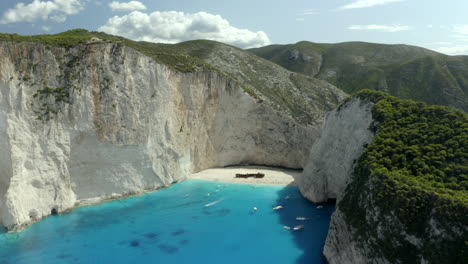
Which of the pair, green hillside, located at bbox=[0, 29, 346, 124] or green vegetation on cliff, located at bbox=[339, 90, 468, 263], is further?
green hillside, located at bbox=[0, 29, 346, 124]

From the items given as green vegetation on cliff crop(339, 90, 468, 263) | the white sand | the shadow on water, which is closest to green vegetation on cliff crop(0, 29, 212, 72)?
the white sand

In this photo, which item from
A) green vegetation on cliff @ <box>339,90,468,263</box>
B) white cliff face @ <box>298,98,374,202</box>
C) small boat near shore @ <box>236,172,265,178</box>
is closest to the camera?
green vegetation on cliff @ <box>339,90,468,263</box>

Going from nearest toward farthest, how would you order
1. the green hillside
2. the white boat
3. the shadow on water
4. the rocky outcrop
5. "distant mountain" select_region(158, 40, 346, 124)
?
1. the shadow on water
2. the rocky outcrop
3. the white boat
4. the green hillside
5. "distant mountain" select_region(158, 40, 346, 124)

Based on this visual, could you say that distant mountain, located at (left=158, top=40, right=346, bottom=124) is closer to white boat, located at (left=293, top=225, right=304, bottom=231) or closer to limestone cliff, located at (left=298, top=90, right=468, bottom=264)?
limestone cliff, located at (left=298, top=90, right=468, bottom=264)

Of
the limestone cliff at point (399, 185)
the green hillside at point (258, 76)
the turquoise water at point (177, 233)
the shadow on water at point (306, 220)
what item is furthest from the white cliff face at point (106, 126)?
the limestone cliff at point (399, 185)

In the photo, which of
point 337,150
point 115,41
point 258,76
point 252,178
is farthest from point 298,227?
point 258,76

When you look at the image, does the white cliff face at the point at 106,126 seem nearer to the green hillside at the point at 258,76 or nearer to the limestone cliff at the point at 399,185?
the green hillside at the point at 258,76

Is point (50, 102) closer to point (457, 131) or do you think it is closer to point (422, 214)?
point (422, 214)
